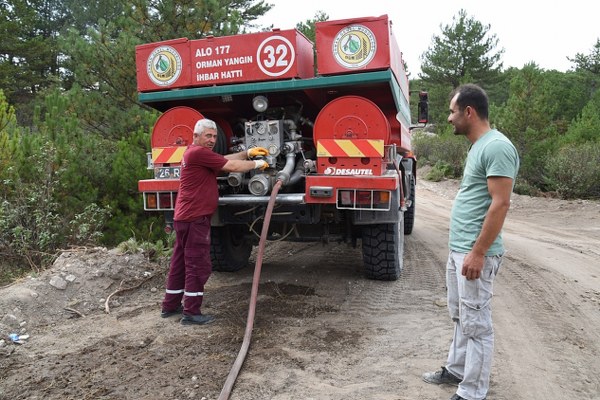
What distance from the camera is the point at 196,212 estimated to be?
14.2ft

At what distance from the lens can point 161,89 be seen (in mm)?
5262

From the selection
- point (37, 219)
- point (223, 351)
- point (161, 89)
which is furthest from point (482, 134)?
point (37, 219)

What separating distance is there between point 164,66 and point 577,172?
1282cm

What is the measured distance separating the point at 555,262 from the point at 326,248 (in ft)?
10.5

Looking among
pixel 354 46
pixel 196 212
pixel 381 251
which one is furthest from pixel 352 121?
pixel 196 212

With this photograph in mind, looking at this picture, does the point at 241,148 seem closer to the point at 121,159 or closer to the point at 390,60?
the point at 390,60

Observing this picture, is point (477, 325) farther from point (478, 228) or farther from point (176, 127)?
point (176, 127)

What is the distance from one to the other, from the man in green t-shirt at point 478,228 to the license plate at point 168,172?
3.16 meters

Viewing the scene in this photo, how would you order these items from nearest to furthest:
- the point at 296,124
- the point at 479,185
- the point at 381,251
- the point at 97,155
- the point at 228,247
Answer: the point at 479,185, the point at 381,251, the point at 296,124, the point at 228,247, the point at 97,155

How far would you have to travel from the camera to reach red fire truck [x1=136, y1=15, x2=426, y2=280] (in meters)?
4.53

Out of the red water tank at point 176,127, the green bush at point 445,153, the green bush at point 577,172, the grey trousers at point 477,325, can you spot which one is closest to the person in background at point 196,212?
the red water tank at point 176,127

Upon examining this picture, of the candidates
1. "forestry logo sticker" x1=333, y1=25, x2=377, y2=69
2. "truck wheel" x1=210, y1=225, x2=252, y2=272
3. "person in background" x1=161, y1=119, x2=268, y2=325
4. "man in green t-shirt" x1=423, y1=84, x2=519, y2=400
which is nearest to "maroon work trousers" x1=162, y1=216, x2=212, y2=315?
"person in background" x1=161, y1=119, x2=268, y2=325

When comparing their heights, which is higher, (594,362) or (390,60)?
(390,60)

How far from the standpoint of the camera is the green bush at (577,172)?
1365cm
